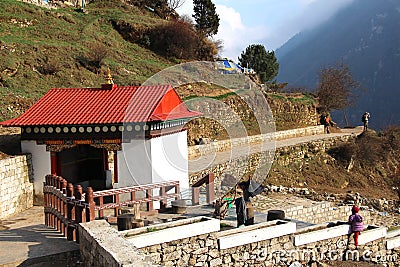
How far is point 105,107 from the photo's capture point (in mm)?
13242

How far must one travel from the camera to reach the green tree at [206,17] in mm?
52219

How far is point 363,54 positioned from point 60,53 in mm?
90554

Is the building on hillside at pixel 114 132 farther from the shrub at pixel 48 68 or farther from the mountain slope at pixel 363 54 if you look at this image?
the mountain slope at pixel 363 54

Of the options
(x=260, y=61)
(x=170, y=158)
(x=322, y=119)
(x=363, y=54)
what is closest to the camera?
(x=170, y=158)

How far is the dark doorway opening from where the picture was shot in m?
14.3

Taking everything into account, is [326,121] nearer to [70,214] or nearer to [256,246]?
[256,246]

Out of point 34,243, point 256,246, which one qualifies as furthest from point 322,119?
point 34,243

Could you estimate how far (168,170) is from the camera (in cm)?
1324

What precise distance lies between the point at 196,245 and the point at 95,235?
2.31 metres

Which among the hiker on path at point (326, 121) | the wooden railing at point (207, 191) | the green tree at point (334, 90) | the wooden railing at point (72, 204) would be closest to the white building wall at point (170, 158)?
the wooden railing at point (207, 191)

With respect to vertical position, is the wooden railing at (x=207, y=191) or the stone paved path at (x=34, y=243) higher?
the wooden railing at (x=207, y=191)

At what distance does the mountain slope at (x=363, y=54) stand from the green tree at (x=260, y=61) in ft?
73.7

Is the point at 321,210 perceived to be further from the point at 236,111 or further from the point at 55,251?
the point at 236,111

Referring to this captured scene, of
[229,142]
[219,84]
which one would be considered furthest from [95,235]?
[219,84]
